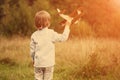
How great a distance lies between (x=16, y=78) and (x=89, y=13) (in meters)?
5.35

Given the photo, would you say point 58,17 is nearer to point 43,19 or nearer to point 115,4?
point 115,4

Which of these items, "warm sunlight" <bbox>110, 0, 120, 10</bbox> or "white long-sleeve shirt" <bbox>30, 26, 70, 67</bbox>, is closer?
"white long-sleeve shirt" <bbox>30, 26, 70, 67</bbox>

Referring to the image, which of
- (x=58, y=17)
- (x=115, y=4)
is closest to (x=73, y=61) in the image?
(x=58, y=17)

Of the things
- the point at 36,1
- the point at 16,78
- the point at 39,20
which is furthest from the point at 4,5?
the point at 39,20

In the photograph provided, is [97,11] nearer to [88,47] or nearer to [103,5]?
[103,5]

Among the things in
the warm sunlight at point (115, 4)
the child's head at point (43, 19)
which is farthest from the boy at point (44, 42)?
the warm sunlight at point (115, 4)

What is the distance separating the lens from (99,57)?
28.4 feet

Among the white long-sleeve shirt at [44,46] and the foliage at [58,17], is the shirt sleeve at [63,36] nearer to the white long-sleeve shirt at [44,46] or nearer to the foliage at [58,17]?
the white long-sleeve shirt at [44,46]

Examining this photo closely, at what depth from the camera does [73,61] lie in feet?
31.8

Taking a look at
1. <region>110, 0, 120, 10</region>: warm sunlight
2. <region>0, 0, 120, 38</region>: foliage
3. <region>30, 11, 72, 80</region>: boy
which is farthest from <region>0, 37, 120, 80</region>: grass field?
<region>30, 11, 72, 80</region>: boy

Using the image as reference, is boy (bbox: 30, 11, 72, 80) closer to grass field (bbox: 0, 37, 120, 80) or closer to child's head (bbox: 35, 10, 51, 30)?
child's head (bbox: 35, 10, 51, 30)

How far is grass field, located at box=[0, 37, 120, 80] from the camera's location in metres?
8.72

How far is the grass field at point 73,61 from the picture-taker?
8.72m

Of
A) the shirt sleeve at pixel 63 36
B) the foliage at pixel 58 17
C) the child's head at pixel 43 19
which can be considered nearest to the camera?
the shirt sleeve at pixel 63 36
